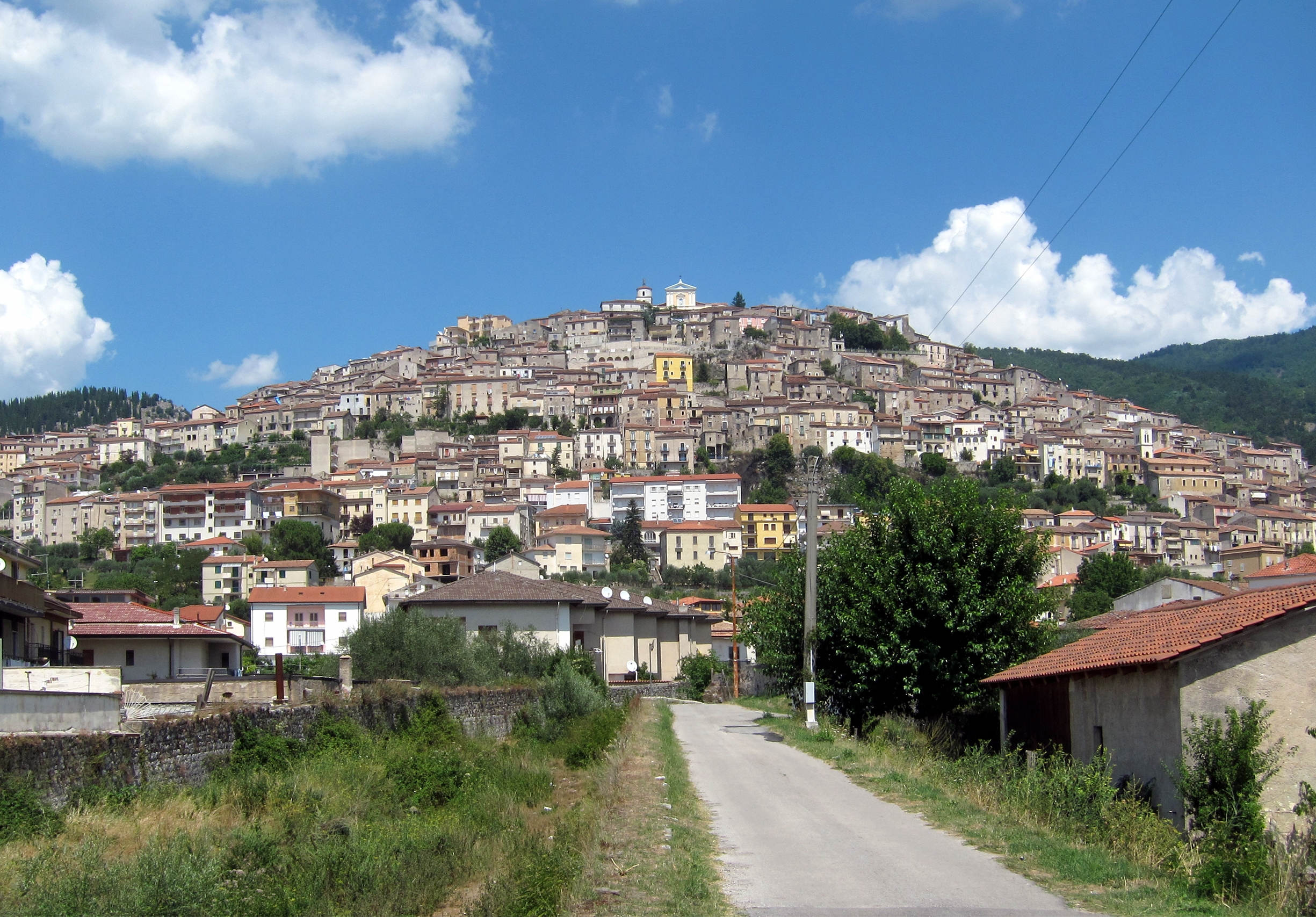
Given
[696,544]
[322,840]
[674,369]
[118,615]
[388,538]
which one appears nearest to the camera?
[322,840]

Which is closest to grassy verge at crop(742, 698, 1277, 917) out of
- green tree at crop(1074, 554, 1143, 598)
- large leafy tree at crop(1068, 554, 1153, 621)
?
large leafy tree at crop(1068, 554, 1153, 621)

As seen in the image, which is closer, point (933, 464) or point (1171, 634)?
point (1171, 634)

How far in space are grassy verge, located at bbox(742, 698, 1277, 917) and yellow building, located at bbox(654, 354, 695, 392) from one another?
13566cm

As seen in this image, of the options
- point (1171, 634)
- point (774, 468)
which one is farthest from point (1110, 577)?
point (1171, 634)

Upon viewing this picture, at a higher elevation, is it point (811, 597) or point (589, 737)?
point (811, 597)

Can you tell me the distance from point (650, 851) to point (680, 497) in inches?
4223

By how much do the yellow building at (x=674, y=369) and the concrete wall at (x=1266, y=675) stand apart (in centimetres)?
13849

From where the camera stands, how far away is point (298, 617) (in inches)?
2660

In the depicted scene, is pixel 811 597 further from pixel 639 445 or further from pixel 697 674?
pixel 639 445

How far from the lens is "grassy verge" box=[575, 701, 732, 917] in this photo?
28.3ft

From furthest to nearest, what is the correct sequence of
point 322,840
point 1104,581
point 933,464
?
point 933,464, point 1104,581, point 322,840

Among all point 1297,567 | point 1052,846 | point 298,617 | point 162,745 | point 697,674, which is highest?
point 1297,567

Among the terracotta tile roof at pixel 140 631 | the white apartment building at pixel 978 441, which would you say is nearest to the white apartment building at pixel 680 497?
the white apartment building at pixel 978 441

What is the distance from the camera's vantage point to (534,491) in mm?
119250
